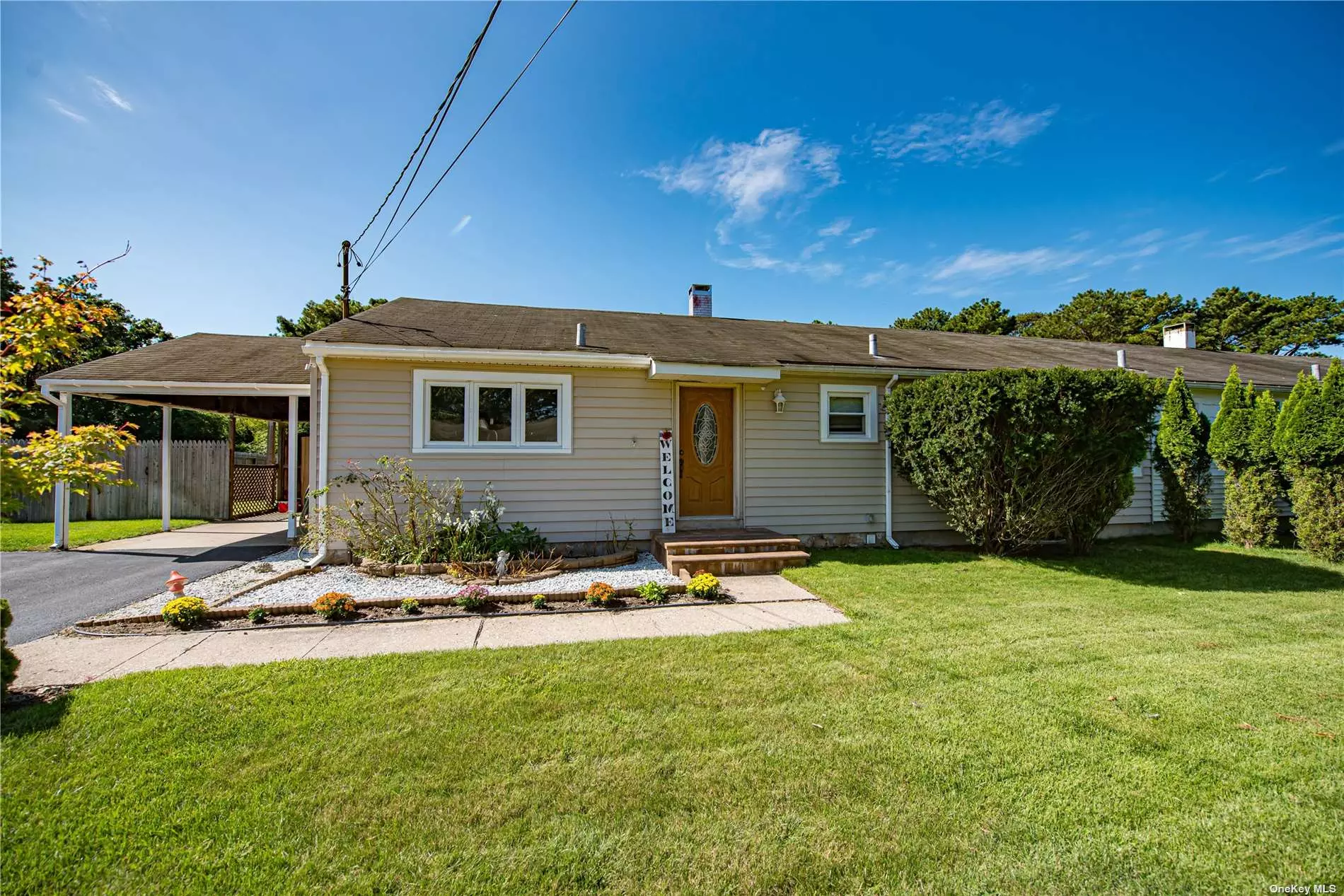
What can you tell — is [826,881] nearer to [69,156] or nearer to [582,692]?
[582,692]

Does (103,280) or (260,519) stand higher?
(103,280)

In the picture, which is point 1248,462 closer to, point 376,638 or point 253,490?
point 376,638

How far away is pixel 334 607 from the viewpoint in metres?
4.81

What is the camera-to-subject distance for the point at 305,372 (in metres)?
9.72

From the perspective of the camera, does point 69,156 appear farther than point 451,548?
No

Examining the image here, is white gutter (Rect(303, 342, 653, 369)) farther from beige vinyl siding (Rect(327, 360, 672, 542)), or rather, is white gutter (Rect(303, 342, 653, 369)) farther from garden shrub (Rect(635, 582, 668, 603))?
garden shrub (Rect(635, 582, 668, 603))

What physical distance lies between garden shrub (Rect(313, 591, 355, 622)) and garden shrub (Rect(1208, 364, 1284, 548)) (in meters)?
12.9

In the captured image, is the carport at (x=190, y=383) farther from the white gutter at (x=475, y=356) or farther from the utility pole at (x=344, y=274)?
the utility pole at (x=344, y=274)

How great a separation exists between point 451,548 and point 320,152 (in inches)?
230

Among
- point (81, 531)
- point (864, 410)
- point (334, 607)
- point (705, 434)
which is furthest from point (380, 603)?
point (81, 531)

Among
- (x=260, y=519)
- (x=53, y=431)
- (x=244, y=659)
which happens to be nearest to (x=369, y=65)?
(x=53, y=431)

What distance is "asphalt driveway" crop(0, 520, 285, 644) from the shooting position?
5059mm

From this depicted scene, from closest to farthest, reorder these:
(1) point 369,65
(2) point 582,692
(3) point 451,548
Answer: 1. (2) point 582,692
2. (1) point 369,65
3. (3) point 451,548

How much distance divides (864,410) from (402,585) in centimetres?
726
